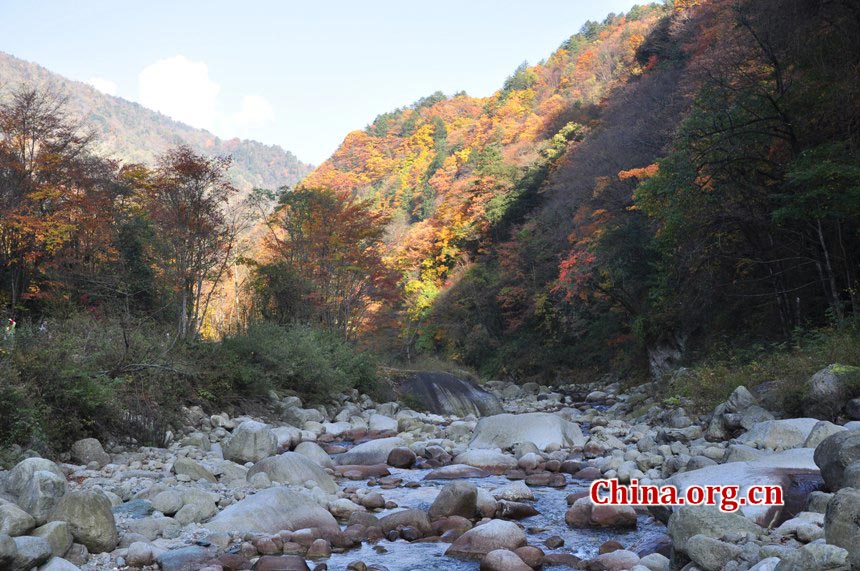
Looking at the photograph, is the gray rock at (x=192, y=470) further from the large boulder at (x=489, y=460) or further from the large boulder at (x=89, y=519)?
the large boulder at (x=489, y=460)

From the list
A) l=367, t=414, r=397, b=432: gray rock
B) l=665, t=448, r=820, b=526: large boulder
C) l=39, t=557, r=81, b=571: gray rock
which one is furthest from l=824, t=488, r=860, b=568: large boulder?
l=367, t=414, r=397, b=432: gray rock

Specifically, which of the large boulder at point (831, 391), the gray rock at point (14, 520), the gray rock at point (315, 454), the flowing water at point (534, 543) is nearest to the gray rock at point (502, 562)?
the flowing water at point (534, 543)

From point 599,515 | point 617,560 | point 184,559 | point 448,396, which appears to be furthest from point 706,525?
point 448,396

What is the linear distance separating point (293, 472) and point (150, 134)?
131m

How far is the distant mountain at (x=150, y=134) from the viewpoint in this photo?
10869cm

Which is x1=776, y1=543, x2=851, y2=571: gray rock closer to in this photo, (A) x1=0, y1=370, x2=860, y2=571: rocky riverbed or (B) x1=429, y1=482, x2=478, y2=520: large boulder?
(A) x1=0, y1=370, x2=860, y2=571: rocky riverbed

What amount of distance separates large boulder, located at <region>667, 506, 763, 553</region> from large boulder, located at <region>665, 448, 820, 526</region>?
1.07 feet

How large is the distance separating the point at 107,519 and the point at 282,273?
15506 millimetres

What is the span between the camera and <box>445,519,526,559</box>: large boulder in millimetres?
5434

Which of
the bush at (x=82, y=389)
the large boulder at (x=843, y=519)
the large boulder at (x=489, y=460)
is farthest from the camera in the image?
the large boulder at (x=489, y=460)

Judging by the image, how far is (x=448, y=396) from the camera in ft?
61.5

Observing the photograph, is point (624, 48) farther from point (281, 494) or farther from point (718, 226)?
point (281, 494)

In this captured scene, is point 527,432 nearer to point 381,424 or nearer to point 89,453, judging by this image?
point 381,424

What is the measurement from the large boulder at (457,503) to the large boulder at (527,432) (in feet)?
12.4
